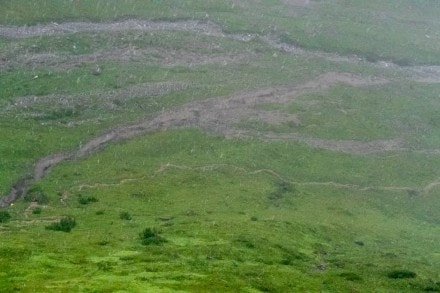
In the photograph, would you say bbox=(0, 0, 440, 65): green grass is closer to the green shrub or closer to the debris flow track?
the debris flow track

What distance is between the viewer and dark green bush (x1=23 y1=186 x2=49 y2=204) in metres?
57.6

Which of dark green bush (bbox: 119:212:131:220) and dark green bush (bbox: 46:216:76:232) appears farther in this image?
dark green bush (bbox: 119:212:131:220)

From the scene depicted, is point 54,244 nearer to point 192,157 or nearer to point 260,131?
point 192,157

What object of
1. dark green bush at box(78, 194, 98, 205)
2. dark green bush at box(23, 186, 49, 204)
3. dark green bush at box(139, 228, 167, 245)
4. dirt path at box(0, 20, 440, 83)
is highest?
dirt path at box(0, 20, 440, 83)

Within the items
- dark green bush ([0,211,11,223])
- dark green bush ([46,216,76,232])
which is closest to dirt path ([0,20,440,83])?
dark green bush ([0,211,11,223])

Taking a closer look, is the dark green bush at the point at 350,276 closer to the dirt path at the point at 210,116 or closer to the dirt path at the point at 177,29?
the dirt path at the point at 210,116

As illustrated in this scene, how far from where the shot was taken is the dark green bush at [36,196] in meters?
57.6

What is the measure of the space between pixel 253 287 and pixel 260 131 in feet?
169

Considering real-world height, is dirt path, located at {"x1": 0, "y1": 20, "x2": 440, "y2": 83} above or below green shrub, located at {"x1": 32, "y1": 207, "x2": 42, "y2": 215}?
above

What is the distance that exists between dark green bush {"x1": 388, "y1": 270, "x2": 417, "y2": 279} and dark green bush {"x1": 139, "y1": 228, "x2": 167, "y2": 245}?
15394 millimetres

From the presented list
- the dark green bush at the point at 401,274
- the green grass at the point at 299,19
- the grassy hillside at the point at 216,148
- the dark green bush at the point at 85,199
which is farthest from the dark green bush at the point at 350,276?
the green grass at the point at 299,19

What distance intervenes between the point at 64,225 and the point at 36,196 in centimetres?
1048

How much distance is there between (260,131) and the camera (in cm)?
8625

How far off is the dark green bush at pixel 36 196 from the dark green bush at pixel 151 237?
14.3m
